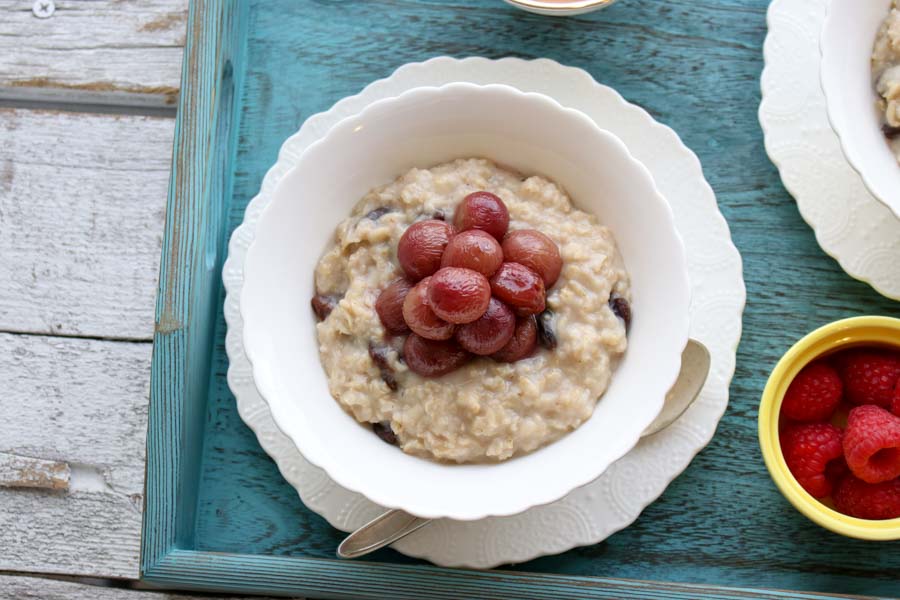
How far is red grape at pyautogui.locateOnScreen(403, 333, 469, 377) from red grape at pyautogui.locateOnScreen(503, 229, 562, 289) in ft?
0.71

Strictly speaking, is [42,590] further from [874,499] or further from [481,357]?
[874,499]

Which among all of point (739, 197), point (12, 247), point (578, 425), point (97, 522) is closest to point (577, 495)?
point (578, 425)

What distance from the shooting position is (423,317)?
173 centimetres

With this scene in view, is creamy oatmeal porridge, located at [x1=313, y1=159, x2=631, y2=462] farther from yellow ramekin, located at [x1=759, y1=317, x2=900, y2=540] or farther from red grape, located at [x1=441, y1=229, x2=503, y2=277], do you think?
yellow ramekin, located at [x1=759, y1=317, x2=900, y2=540]

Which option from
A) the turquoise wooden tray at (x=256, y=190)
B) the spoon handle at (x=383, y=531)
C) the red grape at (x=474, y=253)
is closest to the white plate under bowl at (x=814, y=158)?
the turquoise wooden tray at (x=256, y=190)

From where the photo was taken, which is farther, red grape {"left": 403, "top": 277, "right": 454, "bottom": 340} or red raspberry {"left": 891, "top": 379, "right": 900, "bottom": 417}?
red raspberry {"left": 891, "top": 379, "right": 900, "bottom": 417}

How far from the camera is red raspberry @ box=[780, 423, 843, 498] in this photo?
2.02 m

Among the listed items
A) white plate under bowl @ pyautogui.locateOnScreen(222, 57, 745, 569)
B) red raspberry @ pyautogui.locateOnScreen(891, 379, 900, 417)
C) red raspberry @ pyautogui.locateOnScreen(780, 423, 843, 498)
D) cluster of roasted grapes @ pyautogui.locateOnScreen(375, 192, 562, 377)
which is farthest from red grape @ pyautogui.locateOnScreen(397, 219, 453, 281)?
red raspberry @ pyautogui.locateOnScreen(891, 379, 900, 417)

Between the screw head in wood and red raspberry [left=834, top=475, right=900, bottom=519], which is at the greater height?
the screw head in wood

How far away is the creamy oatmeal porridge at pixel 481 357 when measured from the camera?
5.98ft

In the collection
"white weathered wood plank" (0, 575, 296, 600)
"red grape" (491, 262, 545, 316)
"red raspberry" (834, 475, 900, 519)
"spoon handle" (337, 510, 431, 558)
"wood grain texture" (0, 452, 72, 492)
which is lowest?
"white weathered wood plank" (0, 575, 296, 600)

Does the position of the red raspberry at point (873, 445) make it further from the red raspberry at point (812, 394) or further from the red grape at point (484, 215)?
the red grape at point (484, 215)

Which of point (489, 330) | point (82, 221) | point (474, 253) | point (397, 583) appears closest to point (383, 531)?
point (397, 583)

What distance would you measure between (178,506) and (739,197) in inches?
62.1
